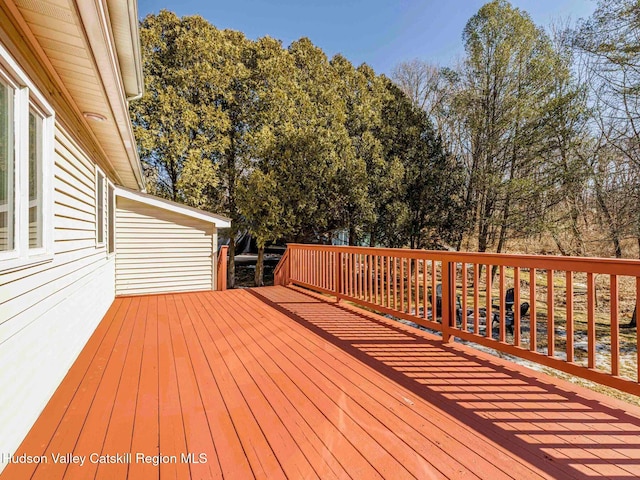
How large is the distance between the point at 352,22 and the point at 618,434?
14284 millimetres

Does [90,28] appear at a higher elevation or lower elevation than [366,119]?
lower

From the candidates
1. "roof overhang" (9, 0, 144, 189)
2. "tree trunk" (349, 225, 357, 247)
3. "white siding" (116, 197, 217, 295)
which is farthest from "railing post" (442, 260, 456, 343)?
"tree trunk" (349, 225, 357, 247)

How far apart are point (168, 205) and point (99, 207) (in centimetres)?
176

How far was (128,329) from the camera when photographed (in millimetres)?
3752

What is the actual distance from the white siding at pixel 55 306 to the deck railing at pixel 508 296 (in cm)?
264

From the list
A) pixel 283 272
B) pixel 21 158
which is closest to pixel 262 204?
pixel 283 272

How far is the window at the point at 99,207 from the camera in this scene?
423 centimetres

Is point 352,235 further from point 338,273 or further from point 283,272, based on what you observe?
point 338,273

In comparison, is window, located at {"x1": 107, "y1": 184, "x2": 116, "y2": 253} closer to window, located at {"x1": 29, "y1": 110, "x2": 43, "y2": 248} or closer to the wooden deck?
the wooden deck

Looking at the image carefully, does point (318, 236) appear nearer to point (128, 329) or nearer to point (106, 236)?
point (106, 236)

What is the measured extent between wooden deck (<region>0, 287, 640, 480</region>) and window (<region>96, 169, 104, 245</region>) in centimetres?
173

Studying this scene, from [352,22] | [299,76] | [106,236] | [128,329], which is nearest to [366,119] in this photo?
→ [299,76]

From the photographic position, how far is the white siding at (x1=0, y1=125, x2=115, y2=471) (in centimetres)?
163

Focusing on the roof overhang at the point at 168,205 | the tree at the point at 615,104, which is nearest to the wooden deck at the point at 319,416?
the roof overhang at the point at 168,205
